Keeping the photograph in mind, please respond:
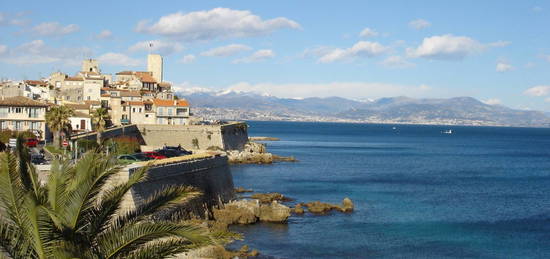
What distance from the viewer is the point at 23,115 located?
2697 inches

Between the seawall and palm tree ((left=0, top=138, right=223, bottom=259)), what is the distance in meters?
17.2

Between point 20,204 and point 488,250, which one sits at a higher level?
point 20,204

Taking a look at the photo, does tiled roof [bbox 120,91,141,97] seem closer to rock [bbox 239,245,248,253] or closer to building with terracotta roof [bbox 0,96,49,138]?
building with terracotta roof [bbox 0,96,49,138]

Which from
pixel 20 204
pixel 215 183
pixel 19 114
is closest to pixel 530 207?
pixel 215 183

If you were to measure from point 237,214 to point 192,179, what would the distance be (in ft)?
11.7

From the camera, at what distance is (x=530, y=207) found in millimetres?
58344

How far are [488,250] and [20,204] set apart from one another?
3159cm

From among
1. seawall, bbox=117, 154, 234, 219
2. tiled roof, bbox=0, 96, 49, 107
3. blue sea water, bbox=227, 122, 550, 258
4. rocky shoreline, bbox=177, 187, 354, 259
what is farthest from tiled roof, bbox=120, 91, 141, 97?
rocky shoreline, bbox=177, 187, 354, 259

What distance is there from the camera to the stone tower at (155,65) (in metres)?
148

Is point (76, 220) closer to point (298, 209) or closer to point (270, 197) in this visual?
point (298, 209)

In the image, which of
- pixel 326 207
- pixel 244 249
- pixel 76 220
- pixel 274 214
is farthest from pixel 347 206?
pixel 76 220

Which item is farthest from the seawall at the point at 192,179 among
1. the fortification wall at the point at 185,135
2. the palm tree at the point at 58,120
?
the fortification wall at the point at 185,135

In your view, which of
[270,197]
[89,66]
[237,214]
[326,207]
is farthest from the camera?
[89,66]

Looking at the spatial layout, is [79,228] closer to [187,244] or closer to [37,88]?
[187,244]
